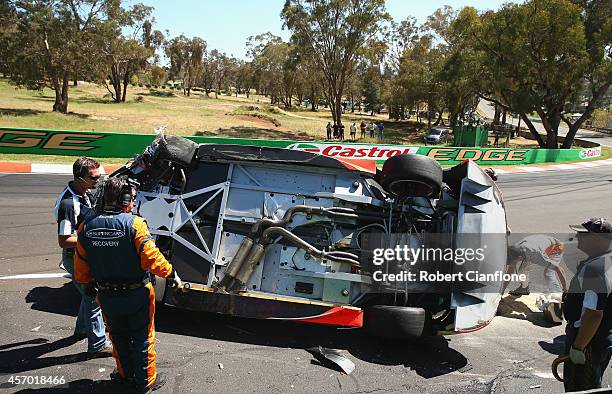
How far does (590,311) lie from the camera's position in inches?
128

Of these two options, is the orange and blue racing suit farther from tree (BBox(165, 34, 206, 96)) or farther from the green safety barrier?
tree (BBox(165, 34, 206, 96))

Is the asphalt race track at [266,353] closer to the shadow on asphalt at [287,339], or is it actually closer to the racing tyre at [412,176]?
the shadow on asphalt at [287,339]

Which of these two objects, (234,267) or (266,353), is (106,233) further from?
(266,353)

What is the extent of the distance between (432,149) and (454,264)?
62.4 feet

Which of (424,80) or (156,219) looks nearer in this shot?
(156,219)

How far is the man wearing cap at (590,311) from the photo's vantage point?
325 centimetres

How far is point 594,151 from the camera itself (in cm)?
3219

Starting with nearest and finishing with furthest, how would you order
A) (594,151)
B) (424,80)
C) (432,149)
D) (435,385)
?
1. (435,385)
2. (432,149)
3. (594,151)
4. (424,80)

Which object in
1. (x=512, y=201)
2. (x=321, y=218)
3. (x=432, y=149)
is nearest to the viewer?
(x=321, y=218)

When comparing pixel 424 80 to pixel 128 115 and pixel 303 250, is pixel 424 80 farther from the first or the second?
pixel 303 250

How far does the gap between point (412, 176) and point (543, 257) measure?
2.55 m

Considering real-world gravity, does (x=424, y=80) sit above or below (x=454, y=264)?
above

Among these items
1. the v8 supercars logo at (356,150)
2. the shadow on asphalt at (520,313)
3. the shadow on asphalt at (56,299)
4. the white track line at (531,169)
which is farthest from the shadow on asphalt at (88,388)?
the white track line at (531,169)

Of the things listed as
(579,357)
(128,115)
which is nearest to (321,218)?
(579,357)
